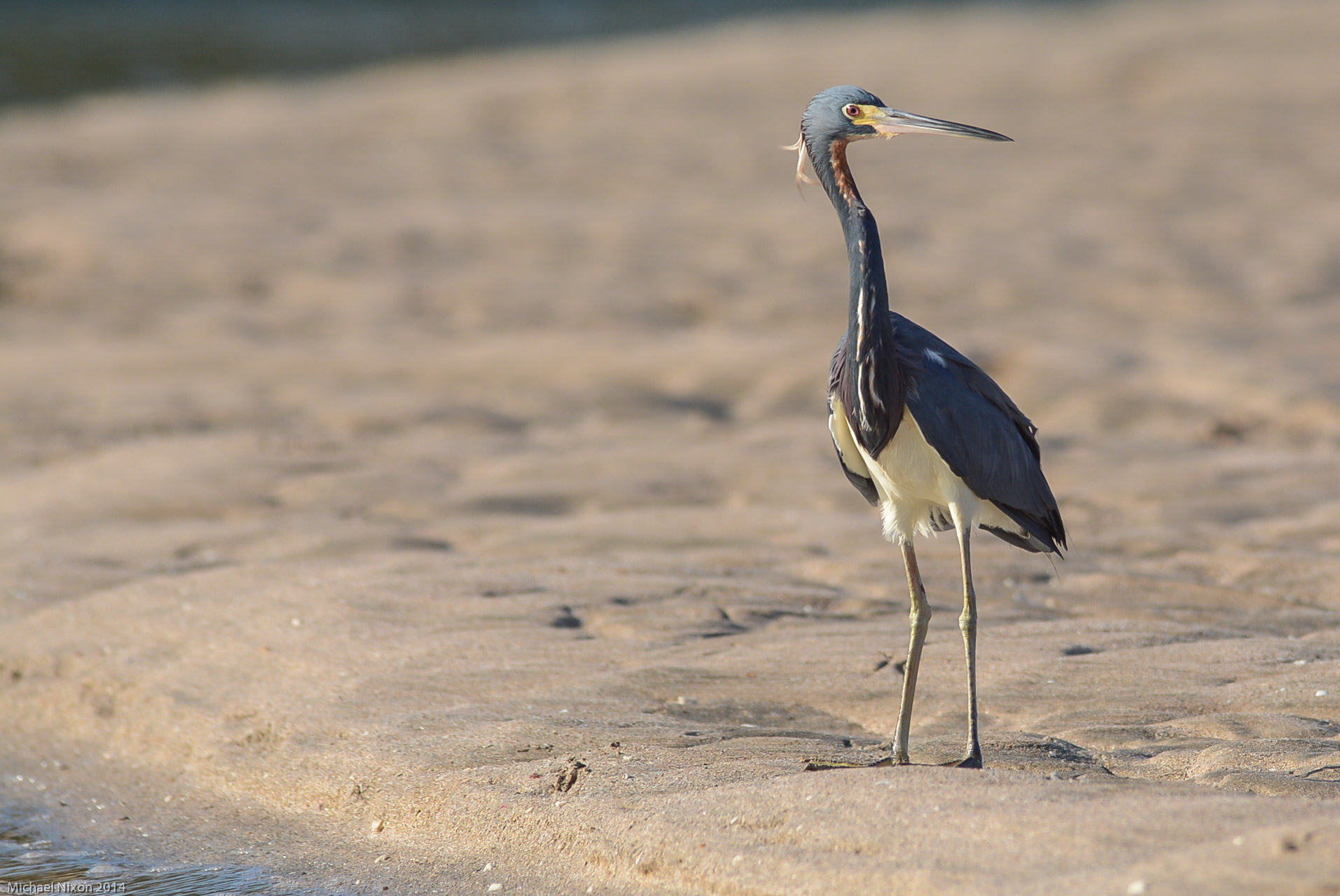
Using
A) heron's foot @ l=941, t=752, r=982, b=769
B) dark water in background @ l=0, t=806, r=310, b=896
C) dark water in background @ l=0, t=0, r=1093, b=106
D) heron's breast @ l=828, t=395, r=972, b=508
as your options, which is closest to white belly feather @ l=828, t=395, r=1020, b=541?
heron's breast @ l=828, t=395, r=972, b=508

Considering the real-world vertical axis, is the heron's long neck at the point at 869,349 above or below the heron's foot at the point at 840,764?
above

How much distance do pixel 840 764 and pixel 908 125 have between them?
1.76 metres

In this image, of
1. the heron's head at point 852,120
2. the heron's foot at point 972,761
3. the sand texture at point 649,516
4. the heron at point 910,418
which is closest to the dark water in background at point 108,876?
the sand texture at point 649,516

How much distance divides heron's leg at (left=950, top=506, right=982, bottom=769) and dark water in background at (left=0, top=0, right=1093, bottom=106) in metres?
19.3


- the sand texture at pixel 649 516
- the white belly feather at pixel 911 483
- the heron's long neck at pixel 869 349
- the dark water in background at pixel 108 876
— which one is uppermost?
the heron's long neck at pixel 869 349

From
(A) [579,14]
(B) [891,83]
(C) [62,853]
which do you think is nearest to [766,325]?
(C) [62,853]

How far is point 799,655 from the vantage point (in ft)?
15.0

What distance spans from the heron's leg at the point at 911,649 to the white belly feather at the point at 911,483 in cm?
9

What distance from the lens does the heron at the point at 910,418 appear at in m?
3.72

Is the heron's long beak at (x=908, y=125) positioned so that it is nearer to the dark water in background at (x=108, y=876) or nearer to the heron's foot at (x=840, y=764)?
the heron's foot at (x=840, y=764)

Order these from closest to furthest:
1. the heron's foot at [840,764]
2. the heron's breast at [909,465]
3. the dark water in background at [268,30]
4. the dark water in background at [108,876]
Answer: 1. the heron's foot at [840,764]
2. the dark water in background at [108,876]
3. the heron's breast at [909,465]
4. the dark water in background at [268,30]

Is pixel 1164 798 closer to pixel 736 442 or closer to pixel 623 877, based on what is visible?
pixel 623 877

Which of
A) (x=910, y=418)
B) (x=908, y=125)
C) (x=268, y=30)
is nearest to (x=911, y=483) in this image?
(x=910, y=418)

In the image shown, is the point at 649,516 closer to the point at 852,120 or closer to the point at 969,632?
the point at 969,632
